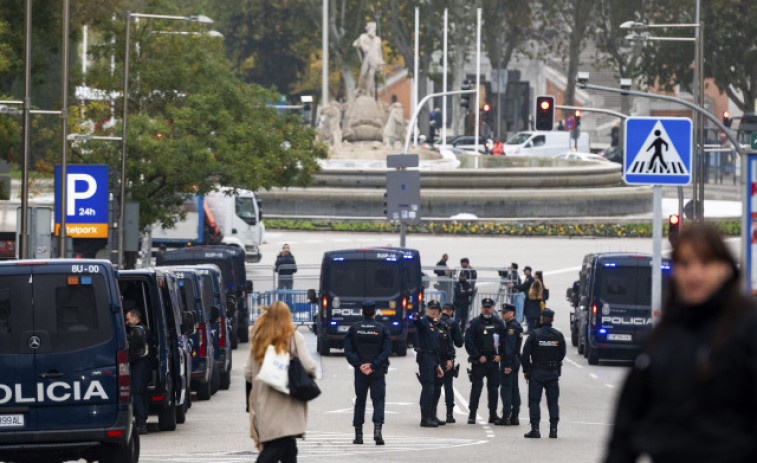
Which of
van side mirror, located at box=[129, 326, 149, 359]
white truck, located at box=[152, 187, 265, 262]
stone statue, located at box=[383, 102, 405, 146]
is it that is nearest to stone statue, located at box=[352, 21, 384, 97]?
stone statue, located at box=[383, 102, 405, 146]

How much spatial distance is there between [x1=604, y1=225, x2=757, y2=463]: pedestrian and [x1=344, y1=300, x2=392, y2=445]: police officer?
12.7 metres

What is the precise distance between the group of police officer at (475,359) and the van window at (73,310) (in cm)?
490

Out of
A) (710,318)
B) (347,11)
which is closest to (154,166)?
(710,318)

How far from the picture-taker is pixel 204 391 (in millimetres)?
22984

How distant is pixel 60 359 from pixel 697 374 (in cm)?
897

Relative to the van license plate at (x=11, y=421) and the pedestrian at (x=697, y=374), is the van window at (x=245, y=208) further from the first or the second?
the pedestrian at (x=697, y=374)

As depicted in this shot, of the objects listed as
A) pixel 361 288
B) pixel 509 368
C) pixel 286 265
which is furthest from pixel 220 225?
pixel 509 368

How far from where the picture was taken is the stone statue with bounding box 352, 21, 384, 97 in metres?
70.6

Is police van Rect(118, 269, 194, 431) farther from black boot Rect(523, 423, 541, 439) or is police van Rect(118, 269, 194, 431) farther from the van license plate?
the van license plate

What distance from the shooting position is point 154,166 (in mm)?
41125

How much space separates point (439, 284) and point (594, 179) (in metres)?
29.6

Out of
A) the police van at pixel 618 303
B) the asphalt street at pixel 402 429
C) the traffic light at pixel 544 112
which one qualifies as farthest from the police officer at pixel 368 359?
the traffic light at pixel 544 112

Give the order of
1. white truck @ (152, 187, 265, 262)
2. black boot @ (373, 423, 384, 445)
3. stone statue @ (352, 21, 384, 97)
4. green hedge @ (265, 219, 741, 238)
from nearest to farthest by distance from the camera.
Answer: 1. black boot @ (373, 423, 384, 445)
2. white truck @ (152, 187, 265, 262)
3. green hedge @ (265, 219, 741, 238)
4. stone statue @ (352, 21, 384, 97)

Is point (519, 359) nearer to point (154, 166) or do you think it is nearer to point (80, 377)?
point (80, 377)
